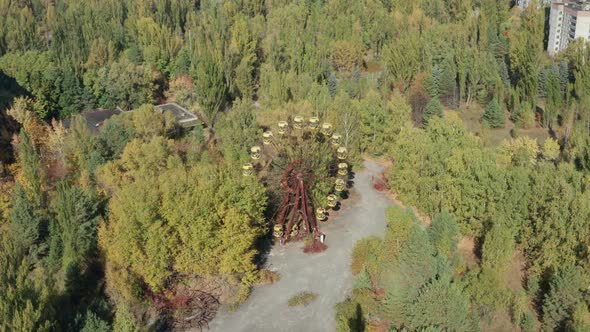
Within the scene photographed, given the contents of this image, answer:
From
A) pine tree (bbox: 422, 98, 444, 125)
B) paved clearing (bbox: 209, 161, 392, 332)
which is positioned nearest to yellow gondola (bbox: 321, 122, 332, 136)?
paved clearing (bbox: 209, 161, 392, 332)

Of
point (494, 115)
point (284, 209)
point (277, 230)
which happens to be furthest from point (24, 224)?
point (494, 115)

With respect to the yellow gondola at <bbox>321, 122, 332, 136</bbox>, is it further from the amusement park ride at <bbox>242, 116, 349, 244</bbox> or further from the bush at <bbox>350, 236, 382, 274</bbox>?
the bush at <bbox>350, 236, 382, 274</bbox>

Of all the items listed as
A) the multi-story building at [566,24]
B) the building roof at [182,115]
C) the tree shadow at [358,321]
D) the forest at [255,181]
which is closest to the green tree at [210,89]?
the forest at [255,181]

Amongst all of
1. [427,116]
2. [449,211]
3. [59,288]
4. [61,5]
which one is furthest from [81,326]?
[61,5]

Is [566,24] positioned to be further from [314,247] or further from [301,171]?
[314,247]

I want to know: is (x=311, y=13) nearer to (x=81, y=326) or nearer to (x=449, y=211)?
(x=449, y=211)

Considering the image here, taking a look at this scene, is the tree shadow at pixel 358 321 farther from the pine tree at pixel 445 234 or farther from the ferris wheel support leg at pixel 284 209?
the ferris wheel support leg at pixel 284 209
